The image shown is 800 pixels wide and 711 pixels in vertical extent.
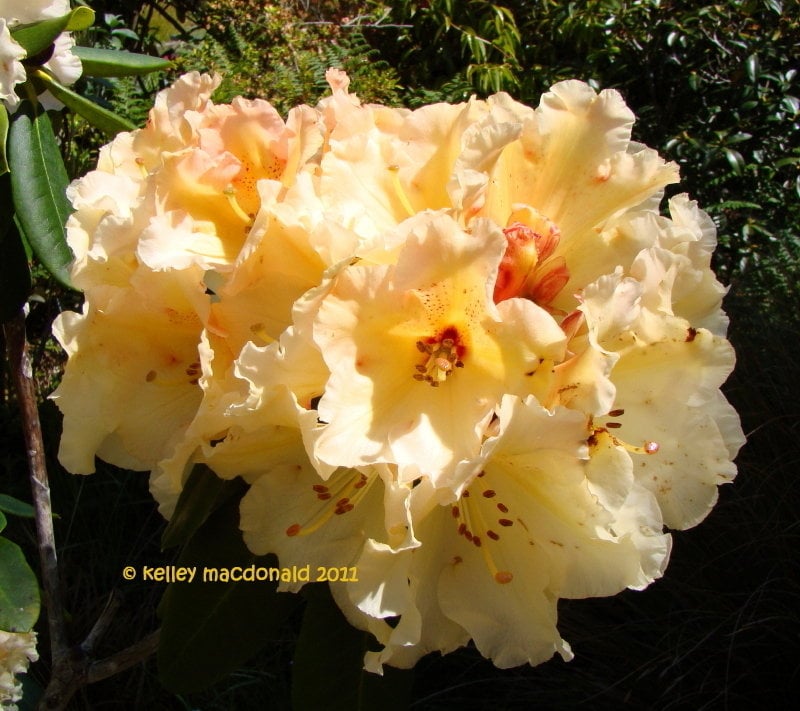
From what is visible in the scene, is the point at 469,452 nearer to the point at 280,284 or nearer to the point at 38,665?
the point at 280,284

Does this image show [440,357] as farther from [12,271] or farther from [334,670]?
[12,271]

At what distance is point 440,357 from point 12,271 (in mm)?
686

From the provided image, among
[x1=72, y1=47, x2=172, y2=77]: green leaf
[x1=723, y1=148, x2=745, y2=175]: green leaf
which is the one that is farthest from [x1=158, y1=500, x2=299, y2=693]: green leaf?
[x1=723, y1=148, x2=745, y2=175]: green leaf

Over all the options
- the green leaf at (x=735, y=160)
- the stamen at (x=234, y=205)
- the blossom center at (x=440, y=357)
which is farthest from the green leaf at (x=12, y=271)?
the green leaf at (x=735, y=160)

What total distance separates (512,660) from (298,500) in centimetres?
21

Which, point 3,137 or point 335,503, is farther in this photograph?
point 3,137

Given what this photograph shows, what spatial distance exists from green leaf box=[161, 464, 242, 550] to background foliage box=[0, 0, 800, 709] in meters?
1.46

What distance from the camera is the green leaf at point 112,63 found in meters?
1.09

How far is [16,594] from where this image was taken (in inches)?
39.1

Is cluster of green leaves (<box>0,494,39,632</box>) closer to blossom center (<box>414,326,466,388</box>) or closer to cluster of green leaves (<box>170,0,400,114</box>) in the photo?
blossom center (<box>414,326,466,388</box>)

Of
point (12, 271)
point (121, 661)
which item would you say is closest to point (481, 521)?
point (121, 661)

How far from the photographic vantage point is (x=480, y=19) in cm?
357


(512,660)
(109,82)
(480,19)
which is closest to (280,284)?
(512,660)

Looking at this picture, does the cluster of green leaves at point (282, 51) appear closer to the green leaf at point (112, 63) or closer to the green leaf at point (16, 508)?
the green leaf at point (112, 63)
